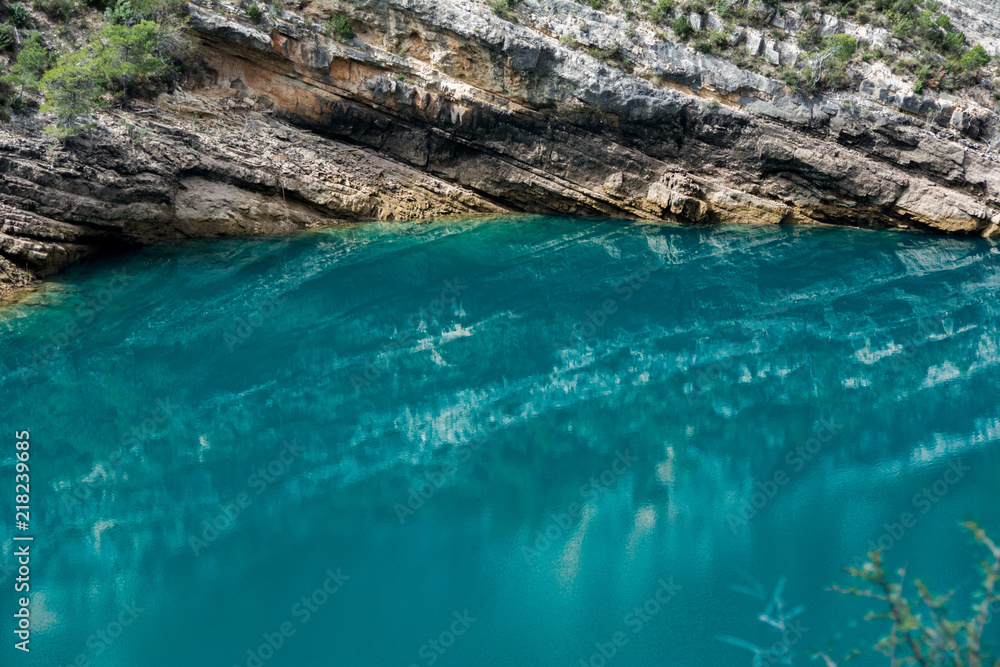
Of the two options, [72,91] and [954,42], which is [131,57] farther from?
[954,42]

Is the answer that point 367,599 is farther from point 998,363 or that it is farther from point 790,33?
point 790,33

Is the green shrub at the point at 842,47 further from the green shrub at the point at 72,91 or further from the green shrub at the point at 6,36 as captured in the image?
the green shrub at the point at 6,36

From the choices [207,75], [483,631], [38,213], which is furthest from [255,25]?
[483,631]

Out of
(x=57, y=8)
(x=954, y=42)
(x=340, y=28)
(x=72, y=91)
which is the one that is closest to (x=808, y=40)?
(x=954, y=42)


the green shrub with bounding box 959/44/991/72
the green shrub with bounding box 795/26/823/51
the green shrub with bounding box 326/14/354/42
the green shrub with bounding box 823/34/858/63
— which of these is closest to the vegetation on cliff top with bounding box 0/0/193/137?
the green shrub with bounding box 326/14/354/42

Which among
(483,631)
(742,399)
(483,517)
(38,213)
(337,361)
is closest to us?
(483,631)

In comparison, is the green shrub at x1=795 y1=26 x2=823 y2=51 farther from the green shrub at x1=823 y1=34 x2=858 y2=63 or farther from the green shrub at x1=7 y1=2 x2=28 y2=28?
the green shrub at x1=7 y1=2 x2=28 y2=28
